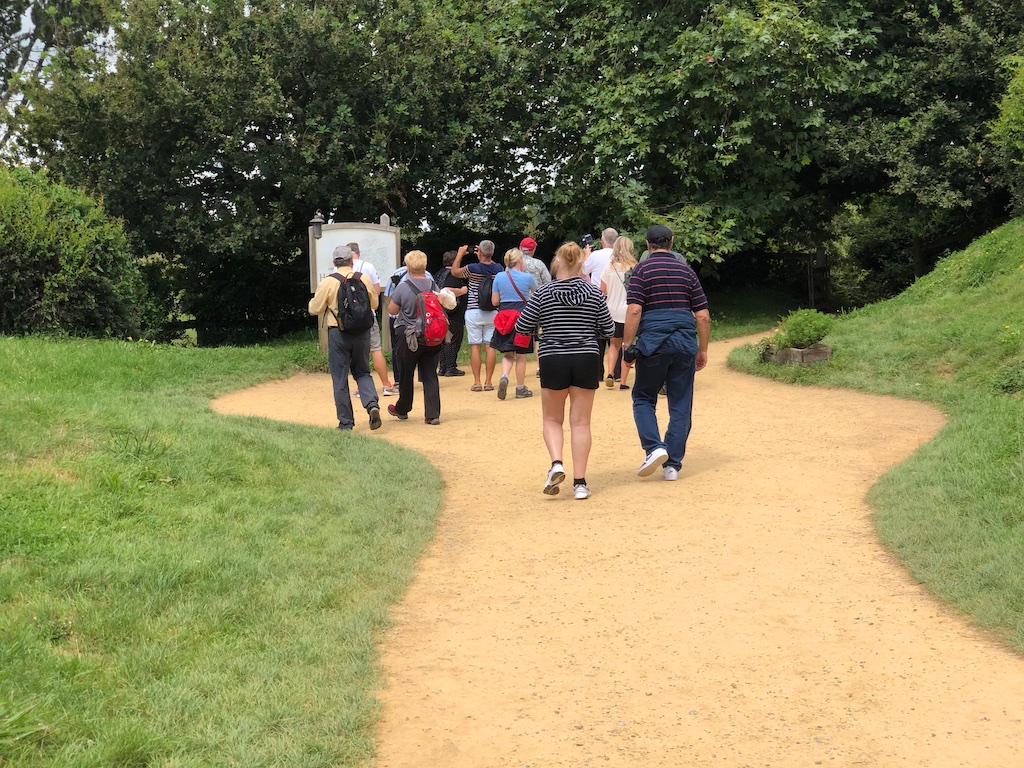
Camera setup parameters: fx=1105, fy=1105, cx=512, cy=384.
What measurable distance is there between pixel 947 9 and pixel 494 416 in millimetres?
13718

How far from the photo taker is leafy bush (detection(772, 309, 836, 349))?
44.5 ft

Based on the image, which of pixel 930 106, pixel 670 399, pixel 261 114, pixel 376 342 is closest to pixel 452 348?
pixel 376 342

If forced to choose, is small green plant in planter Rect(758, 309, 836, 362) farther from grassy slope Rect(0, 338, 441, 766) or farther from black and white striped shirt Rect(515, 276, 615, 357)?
black and white striped shirt Rect(515, 276, 615, 357)

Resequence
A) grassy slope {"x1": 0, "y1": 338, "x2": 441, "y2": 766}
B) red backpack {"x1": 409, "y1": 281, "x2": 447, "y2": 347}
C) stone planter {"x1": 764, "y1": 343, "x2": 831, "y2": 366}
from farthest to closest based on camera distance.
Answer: stone planter {"x1": 764, "y1": 343, "x2": 831, "y2": 366}
red backpack {"x1": 409, "y1": 281, "x2": 447, "y2": 347}
grassy slope {"x1": 0, "y1": 338, "x2": 441, "y2": 766}

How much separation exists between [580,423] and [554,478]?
439 mm

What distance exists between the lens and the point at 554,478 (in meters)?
7.96

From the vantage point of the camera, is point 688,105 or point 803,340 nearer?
point 803,340

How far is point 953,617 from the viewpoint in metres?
5.35

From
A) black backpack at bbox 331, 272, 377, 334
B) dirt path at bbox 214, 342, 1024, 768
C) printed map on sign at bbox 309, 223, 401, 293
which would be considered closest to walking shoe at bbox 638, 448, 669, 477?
dirt path at bbox 214, 342, 1024, 768

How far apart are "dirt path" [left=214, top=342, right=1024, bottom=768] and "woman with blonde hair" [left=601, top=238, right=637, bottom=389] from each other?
98.3 inches

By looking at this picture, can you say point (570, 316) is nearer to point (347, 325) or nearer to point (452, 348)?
point (347, 325)

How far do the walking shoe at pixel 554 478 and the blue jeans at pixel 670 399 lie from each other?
800mm

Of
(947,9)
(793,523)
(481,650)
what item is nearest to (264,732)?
(481,650)

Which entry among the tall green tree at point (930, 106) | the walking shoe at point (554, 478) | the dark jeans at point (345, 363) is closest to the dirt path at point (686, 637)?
the walking shoe at point (554, 478)
